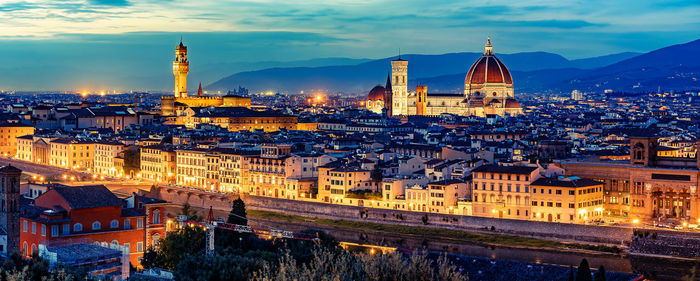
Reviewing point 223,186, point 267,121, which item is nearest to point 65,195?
point 223,186

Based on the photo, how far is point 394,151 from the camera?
54.0 m

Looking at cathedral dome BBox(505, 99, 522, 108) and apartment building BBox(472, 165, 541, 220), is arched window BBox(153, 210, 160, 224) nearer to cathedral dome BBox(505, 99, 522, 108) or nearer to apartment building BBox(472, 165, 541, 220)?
apartment building BBox(472, 165, 541, 220)

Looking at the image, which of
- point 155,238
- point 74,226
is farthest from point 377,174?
point 74,226

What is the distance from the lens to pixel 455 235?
3778 cm

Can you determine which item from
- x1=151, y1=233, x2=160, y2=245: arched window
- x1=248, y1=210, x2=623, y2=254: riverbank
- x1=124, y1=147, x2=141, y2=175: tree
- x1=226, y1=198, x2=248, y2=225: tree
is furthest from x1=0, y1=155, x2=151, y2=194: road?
x1=151, y1=233, x2=160, y2=245: arched window

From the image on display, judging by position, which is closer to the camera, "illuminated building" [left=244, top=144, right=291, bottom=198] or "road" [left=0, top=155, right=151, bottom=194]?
"illuminated building" [left=244, top=144, right=291, bottom=198]

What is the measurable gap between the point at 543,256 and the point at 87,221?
579 inches

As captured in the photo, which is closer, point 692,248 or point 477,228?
point 692,248

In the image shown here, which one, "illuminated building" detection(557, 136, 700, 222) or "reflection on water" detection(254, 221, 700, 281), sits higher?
"illuminated building" detection(557, 136, 700, 222)

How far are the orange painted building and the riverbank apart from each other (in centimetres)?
1150

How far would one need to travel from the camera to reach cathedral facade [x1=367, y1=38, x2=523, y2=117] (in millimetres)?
108812

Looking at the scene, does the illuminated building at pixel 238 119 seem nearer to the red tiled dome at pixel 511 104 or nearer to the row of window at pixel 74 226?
the red tiled dome at pixel 511 104

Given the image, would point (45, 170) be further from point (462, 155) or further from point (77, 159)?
point (462, 155)

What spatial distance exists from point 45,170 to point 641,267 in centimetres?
3574
